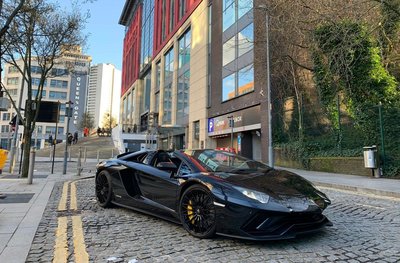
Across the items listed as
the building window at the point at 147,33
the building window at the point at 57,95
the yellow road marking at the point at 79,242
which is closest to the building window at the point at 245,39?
the yellow road marking at the point at 79,242

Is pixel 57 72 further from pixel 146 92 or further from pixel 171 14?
pixel 146 92

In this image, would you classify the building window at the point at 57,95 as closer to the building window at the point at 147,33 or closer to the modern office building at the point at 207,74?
the building window at the point at 147,33

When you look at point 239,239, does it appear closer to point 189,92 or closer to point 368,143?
point 368,143

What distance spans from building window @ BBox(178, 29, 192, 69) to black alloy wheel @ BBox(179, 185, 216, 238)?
1403 inches

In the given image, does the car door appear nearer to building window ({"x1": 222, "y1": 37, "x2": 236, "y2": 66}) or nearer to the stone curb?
the stone curb

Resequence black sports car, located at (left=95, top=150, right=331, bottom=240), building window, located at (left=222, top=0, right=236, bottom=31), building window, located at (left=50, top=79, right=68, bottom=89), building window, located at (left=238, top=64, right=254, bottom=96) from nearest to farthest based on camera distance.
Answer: black sports car, located at (left=95, top=150, right=331, bottom=240)
building window, located at (left=238, top=64, right=254, bottom=96)
building window, located at (left=222, top=0, right=236, bottom=31)
building window, located at (left=50, top=79, right=68, bottom=89)

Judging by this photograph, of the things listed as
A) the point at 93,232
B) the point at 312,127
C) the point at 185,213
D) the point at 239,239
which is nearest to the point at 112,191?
the point at 93,232

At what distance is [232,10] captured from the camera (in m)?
28.9

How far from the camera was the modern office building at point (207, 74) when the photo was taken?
82.4 ft

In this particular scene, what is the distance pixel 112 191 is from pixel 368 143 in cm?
1232

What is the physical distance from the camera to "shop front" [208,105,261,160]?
82.9ft

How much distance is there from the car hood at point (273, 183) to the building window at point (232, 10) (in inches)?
890

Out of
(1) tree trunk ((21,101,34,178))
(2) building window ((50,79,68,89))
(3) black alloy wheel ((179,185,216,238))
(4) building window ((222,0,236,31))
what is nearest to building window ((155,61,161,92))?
(4) building window ((222,0,236,31))

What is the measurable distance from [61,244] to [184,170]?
192 centimetres
